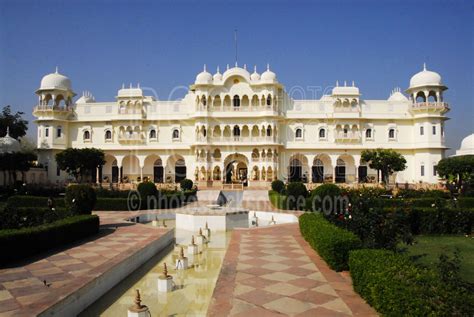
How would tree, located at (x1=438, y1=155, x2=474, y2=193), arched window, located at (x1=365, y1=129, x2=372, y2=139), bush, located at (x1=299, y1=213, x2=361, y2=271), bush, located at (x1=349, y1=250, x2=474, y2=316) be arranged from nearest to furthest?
bush, located at (x1=349, y1=250, x2=474, y2=316)
bush, located at (x1=299, y1=213, x2=361, y2=271)
tree, located at (x1=438, y1=155, x2=474, y2=193)
arched window, located at (x1=365, y1=129, x2=372, y2=139)

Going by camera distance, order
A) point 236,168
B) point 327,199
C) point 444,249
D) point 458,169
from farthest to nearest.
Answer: point 236,168
point 458,169
point 327,199
point 444,249

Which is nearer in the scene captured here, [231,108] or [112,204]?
[112,204]

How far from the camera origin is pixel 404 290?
4277 mm

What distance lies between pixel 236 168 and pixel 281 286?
30.3 meters

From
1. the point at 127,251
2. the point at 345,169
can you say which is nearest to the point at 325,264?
the point at 127,251

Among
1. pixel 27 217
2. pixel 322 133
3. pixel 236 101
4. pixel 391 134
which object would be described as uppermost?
pixel 236 101

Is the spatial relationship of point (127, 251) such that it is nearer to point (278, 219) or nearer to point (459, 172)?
point (278, 219)

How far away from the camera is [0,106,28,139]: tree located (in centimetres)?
4162

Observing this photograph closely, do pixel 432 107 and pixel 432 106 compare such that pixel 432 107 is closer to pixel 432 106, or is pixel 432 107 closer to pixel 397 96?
pixel 432 106

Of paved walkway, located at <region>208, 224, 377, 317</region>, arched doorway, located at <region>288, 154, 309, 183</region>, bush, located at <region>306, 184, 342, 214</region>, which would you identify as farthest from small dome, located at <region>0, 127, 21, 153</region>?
paved walkway, located at <region>208, 224, 377, 317</region>

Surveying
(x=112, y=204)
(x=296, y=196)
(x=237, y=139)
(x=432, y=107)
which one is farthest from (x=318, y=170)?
(x=112, y=204)

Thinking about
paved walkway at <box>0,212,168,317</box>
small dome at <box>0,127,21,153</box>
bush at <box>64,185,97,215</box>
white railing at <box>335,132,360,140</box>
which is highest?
white railing at <box>335,132,360,140</box>

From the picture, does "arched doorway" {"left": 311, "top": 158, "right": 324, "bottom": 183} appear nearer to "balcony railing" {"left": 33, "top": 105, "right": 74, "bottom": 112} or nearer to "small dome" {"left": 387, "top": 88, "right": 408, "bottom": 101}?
"small dome" {"left": 387, "top": 88, "right": 408, "bottom": 101}

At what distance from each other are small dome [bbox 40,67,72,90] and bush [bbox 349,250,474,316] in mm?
37601
